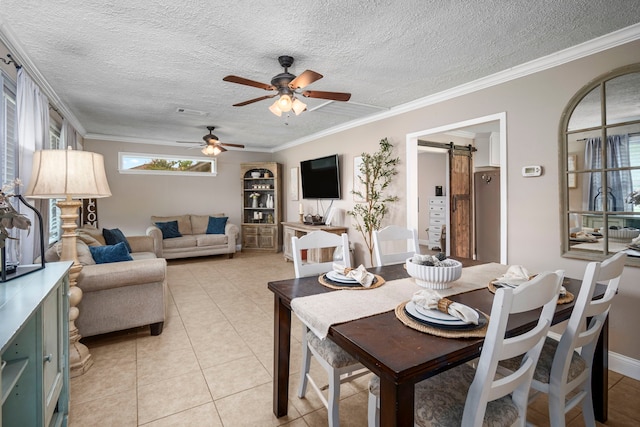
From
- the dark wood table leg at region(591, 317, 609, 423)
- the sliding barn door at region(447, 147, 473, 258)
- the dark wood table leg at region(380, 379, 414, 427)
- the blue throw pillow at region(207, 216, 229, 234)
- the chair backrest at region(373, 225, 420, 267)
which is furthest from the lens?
the blue throw pillow at region(207, 216, 229, 234)

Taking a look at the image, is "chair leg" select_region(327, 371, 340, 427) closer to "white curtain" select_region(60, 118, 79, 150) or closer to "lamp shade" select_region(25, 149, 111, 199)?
"lamp shade" select_region(25, 149, 111, 199)

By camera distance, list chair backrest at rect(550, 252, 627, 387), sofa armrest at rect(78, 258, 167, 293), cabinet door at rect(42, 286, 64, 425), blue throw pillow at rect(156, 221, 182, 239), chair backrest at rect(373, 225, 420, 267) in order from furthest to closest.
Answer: blue throw pillow at rect(156, 221, 182, 239)
sofa armrest at rect(78, 258, 167, 293)
chair backrest at rect(373, 225, 420, 267)
cabinet door at rect(42, 286, 64, 425)
chair backrest at rect(550, 252, 627, 387)

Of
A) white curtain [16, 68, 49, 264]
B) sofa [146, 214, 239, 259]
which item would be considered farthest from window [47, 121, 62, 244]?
sofa [146, 214, 239, 259]

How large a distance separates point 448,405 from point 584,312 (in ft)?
2.28

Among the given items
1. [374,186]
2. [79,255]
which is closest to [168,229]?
[79,255]

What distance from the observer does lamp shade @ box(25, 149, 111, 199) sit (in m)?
2.07

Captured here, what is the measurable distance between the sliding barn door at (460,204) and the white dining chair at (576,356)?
11.3 ft

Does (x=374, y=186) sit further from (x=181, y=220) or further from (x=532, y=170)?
(x=181, y=220)

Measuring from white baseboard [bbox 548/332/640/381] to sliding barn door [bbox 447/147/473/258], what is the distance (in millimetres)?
2610

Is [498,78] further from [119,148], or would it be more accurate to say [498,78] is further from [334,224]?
[119,148]

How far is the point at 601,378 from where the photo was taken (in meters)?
1.75

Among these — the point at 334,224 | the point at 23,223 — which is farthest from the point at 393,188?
the point at 23,223

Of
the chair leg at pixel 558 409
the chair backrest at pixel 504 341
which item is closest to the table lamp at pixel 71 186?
the chair backrest at pixel 504 341

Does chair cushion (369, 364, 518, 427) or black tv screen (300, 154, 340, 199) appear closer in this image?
chair cushion (369, 364, 518, 427)
